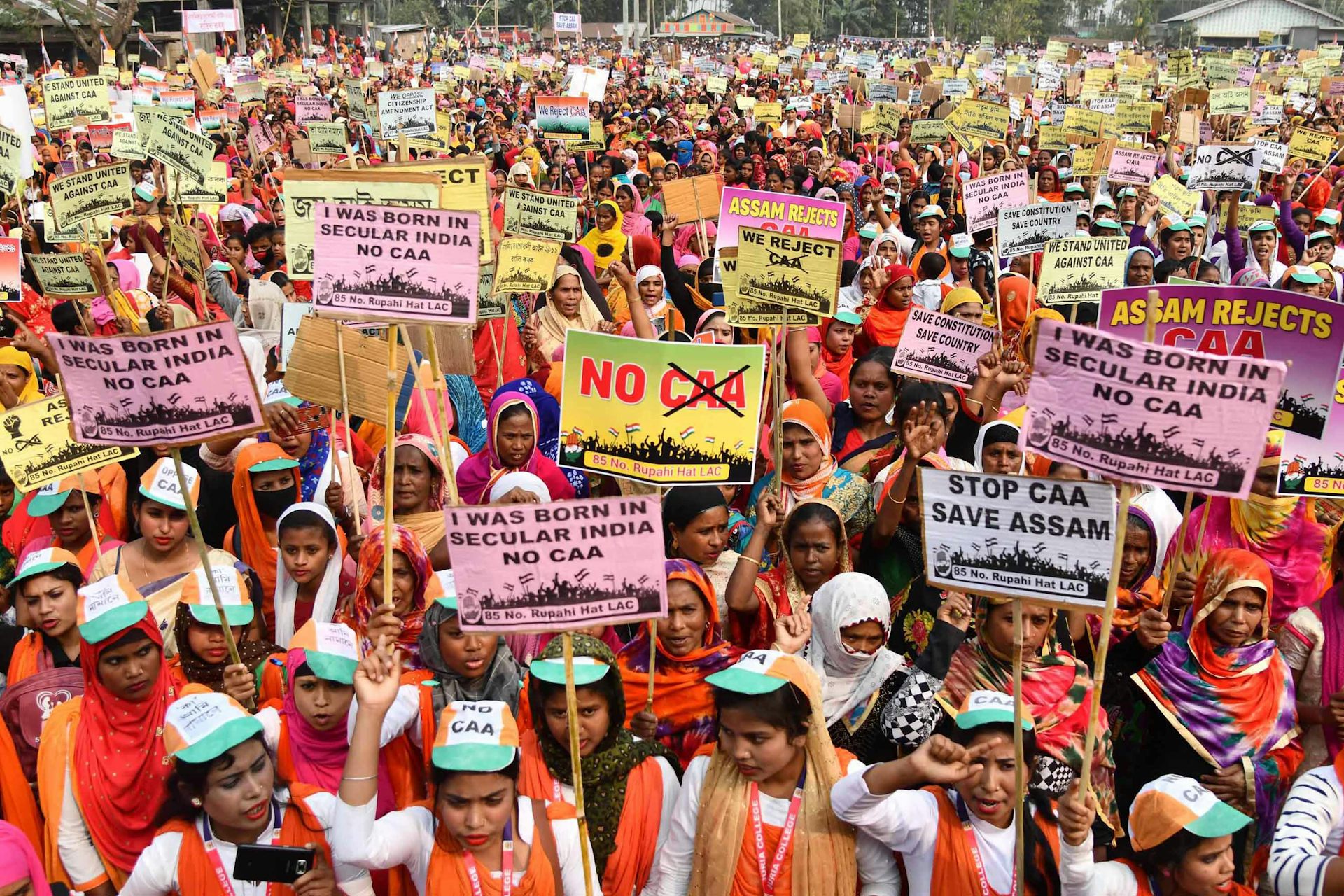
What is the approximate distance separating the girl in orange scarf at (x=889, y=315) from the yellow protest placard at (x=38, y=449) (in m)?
4.82

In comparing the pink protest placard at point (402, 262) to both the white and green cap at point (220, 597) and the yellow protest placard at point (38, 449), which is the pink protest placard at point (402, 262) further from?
the yellow protest placard at point (38, 449)

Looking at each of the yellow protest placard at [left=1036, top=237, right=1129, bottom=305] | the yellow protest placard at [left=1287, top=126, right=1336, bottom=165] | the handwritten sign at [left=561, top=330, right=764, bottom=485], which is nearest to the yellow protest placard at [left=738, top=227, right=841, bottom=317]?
the handwritten sign at [left=561, top=330, right=764, bottom=485]

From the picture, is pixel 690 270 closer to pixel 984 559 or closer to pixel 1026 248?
pixel 1026 248

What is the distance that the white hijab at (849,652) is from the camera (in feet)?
11.4

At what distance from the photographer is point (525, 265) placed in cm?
699

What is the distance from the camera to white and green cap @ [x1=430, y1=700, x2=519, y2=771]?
2783 mm

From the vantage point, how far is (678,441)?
3.96 m

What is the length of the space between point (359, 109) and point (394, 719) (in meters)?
13.1

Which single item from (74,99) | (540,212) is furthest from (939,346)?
(74,99)

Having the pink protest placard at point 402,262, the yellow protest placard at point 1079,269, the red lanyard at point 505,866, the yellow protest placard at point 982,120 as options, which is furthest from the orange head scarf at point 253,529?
the yellow protest placard at point 982,120

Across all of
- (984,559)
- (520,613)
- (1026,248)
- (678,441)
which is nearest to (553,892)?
(520,613)

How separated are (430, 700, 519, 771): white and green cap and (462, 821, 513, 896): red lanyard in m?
0.18

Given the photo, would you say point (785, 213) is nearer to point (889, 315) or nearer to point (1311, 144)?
point (889, 315)

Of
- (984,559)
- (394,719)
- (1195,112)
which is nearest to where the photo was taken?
(984,559)
